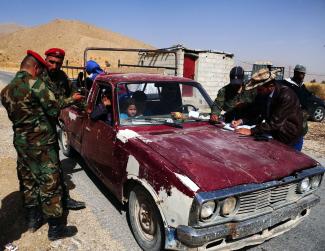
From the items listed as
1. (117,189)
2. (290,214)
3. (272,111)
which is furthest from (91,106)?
(290,214)

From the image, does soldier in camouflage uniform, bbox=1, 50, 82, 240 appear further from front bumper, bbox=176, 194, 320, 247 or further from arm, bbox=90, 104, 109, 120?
front bumper, bbox=176, 194, 320, 247

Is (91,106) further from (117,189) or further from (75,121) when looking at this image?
(117,189)

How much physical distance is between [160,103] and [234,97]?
1492 millimetres

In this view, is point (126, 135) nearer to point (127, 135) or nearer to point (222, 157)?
point (127, 135)

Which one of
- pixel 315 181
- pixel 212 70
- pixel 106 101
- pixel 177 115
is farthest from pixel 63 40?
pixel 315 181

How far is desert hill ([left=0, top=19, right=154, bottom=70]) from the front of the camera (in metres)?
68.9

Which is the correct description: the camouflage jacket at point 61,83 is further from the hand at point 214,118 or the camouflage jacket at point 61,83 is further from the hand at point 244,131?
the hand at point 244,131

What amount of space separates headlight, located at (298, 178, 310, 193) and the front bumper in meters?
0.15

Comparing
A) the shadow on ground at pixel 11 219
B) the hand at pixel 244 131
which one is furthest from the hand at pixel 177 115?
the shadow on ground at pixel 11 219

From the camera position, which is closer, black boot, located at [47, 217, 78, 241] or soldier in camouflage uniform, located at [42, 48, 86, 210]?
black boot, located at [47, 217, 78, 241]

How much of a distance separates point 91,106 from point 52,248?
2.04 m

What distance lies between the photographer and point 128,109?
3.90 metres

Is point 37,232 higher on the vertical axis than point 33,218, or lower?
lower

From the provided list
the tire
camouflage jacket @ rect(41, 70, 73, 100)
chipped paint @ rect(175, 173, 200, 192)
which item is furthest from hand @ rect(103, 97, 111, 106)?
the tire
